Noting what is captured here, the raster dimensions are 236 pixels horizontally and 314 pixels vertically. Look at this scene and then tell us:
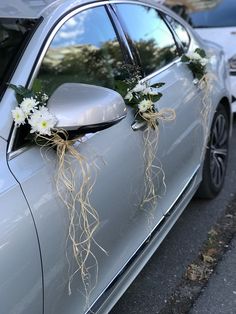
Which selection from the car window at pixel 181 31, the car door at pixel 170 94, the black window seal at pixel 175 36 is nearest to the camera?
the car door at pixel 170 94

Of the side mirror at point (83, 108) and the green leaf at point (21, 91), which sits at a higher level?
the green leaf at point (21, 91)

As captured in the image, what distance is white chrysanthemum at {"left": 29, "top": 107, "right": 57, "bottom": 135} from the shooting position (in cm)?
184

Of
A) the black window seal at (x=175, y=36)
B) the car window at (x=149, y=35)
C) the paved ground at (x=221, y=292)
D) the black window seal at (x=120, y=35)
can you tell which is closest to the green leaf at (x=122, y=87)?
the black window seal at (x=120, y=35)

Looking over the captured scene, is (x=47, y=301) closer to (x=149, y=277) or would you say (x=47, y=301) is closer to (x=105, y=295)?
(x=105, y=295)

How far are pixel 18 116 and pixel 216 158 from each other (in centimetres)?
252

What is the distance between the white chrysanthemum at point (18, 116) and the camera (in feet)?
6.05

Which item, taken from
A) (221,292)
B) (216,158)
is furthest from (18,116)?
(216,158)

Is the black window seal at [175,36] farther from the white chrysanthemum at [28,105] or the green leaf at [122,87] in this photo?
the white chrysanthemum at [28,105]

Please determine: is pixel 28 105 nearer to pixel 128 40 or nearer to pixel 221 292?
pixel 128 40

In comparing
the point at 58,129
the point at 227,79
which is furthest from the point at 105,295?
the point at 227,79

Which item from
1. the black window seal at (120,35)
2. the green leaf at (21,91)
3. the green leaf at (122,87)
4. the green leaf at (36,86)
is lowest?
the green leaf at (122,87)

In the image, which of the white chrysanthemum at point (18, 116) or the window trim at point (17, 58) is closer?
the white chrysanthemum at point (18, 116)

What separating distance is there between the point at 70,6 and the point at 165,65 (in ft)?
3.41

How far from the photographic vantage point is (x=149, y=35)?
3.29 m
